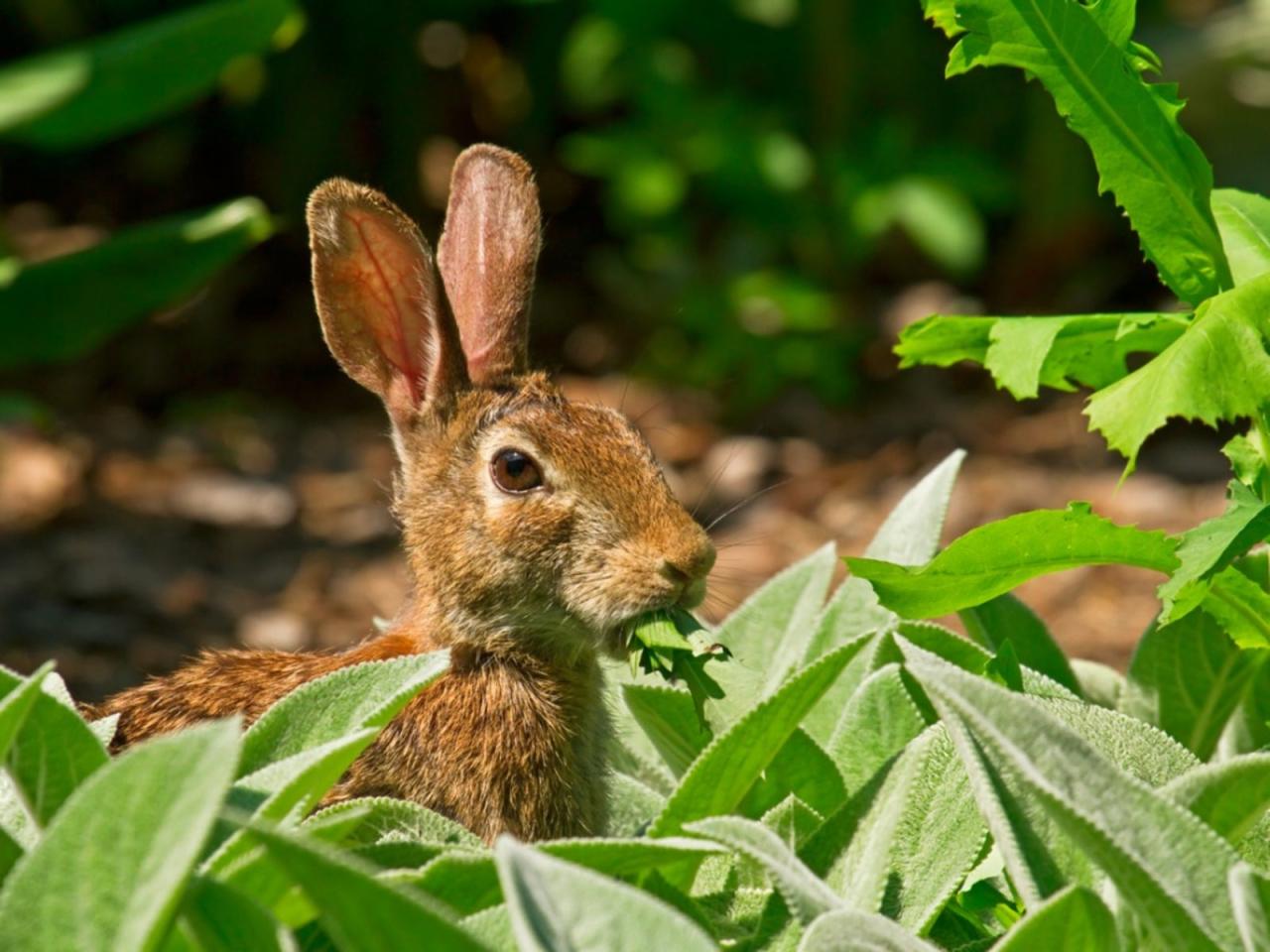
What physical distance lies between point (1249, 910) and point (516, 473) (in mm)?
1739

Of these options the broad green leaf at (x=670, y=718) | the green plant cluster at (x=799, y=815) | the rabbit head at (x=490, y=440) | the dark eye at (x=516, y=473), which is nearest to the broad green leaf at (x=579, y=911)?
the green plant cluster at (x=799, y=815)

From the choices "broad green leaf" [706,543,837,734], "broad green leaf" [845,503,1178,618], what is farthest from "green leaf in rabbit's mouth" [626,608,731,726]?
"broad green leaf" [845,503,1178,618]

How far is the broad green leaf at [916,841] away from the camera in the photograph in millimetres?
2129

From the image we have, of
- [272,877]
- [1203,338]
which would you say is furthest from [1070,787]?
[272,877]

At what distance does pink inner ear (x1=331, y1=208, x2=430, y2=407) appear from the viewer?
10.6ft

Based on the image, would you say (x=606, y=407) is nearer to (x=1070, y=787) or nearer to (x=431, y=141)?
(x=1070, y=787)

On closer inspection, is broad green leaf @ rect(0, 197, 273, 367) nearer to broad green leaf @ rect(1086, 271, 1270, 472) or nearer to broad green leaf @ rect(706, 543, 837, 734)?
broad green leaf @ rect(706, 543, 837, 734)

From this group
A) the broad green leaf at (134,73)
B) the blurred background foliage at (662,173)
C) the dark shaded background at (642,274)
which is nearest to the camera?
the broad green leaf at (134,73)

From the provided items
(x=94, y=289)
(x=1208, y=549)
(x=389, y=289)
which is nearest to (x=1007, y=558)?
(x=1208, y=549)

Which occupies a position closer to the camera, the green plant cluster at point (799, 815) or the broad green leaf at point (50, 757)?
the green plant cluster at point (799, 815)

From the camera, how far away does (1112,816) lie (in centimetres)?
180

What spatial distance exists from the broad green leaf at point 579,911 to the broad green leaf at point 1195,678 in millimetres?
1408

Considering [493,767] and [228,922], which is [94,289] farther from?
[228,922]

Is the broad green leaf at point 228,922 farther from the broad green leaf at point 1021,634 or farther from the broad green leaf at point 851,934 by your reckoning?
the broad green leaf at point 1021,634
